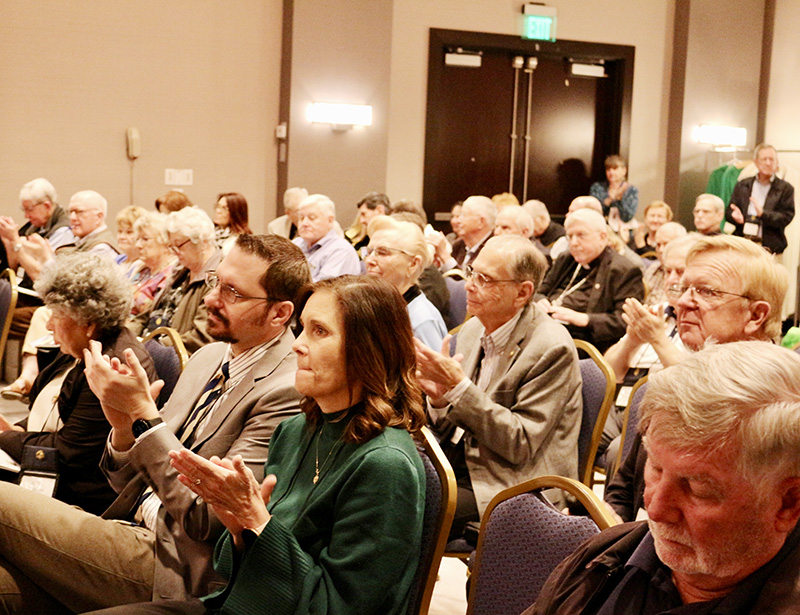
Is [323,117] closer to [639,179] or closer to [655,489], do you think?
[639,179]

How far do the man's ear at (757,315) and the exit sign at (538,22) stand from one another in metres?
8.06

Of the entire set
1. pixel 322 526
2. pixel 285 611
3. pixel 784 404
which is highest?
pixel 784 404

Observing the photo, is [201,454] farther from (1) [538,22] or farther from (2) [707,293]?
(1) [538,22]

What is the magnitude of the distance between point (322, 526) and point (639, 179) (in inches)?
371

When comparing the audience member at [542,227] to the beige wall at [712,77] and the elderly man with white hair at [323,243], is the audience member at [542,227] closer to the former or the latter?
the elderly man with white hair at [323,243]

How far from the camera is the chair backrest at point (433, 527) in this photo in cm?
172

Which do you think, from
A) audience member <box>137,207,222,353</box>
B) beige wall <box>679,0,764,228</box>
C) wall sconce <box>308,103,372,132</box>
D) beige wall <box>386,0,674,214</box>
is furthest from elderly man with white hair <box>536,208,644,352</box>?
beige wall <box>679,0,764,228</box>

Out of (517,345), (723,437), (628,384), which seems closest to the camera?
(723,437)

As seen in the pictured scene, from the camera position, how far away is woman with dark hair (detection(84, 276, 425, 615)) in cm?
158

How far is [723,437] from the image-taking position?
112 cm

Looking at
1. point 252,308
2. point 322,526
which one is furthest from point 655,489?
point 252,308

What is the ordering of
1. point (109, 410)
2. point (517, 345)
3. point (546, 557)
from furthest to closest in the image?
point (517, 345) → point (109, 410) → point (546, 557)

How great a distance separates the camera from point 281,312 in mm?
2328

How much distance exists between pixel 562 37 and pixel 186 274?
6.68 meters
